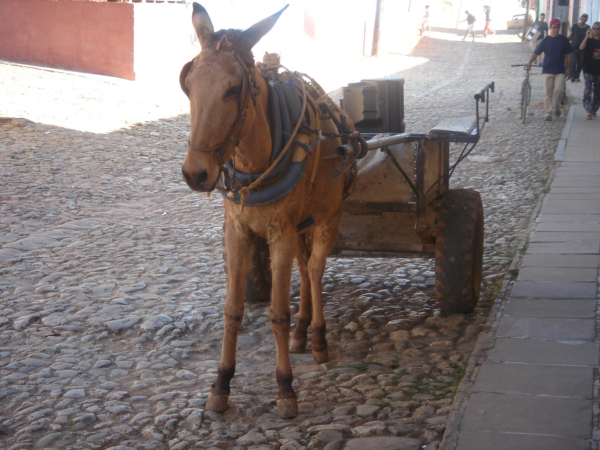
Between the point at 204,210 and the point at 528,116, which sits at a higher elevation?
the point at 528,116

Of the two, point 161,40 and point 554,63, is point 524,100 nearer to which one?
point 554,63

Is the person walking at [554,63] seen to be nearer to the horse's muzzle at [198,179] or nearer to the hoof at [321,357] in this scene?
the hoof at [321,357]

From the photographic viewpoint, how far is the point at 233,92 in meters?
3.09

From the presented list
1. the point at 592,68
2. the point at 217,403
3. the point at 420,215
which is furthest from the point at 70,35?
the point at 217,403

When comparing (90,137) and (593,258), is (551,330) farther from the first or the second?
(90,137)

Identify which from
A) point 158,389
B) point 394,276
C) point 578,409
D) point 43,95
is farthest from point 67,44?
point 578,409

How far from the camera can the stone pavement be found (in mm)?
3314

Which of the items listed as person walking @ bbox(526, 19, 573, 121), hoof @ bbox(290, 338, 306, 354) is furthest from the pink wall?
hoof @ bbox(290, 338, 306, 354)

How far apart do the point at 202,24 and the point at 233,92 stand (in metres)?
0.38

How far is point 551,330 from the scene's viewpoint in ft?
15.3

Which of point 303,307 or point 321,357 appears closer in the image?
point 321,357

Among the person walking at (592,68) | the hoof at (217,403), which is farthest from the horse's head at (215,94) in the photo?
the person walking at (592,68)

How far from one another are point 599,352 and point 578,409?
855 millimetres

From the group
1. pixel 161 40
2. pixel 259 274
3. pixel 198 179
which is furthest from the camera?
pixel 161 40
